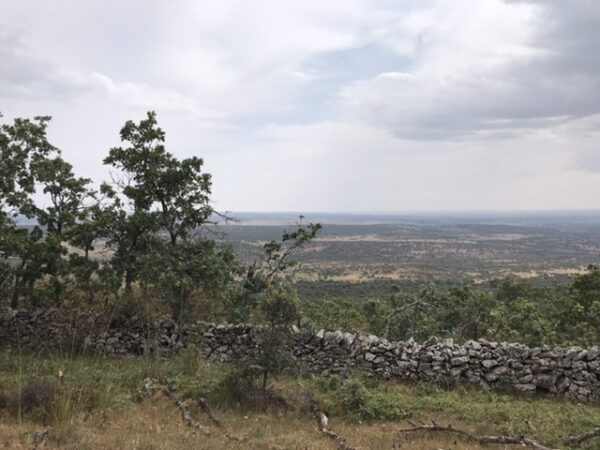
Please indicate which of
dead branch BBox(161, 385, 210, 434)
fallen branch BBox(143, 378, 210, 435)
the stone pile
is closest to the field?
the stone pile

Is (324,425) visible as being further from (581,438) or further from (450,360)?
(450,360)

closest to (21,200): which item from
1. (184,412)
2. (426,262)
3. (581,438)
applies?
(184,412)

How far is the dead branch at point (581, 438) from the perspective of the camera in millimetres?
6660

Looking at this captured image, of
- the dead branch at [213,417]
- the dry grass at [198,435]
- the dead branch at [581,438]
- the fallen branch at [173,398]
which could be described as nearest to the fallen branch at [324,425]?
the dry grass at [198,435]

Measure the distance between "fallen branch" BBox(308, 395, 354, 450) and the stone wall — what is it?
2.45 meters

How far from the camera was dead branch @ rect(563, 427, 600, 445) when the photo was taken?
6660mm

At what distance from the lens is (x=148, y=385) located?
8938 mm

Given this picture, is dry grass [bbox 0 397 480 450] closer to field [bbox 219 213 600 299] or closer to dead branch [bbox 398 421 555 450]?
dead branch [bbox 398 421 555 450]

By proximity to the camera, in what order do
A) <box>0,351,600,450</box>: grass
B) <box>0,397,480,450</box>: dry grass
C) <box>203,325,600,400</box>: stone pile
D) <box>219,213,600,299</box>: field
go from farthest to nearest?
<box>219,213,600,299</box>: field → <box>203,325,600,400</box>: stone pile → <box>0,351,600,450</box>: grass → <box>0,397,480,450</box>: dry grass

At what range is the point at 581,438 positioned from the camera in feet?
22.0

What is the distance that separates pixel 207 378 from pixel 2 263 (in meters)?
7.04

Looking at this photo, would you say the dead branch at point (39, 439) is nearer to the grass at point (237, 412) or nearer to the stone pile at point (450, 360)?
the grass at point (237, 412)

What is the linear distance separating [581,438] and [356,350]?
5.47 m

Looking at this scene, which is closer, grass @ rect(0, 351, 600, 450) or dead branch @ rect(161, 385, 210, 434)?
grass @ rect(0, 351, 600, 450)
